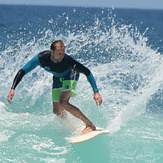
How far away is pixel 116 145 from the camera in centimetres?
501

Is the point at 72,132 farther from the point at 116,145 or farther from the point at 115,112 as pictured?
the point at 115,112

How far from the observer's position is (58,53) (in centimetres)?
476

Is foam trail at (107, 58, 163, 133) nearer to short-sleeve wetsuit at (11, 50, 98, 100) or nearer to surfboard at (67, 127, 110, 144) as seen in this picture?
surfboard at (67, 127, 110, 144)

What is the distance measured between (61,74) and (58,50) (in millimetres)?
652

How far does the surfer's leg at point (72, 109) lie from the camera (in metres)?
5.12

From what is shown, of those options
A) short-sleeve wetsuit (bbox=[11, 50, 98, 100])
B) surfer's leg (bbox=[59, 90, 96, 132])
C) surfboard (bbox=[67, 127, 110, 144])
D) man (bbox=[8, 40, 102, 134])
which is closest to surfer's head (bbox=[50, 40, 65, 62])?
man (bbox=[8, 40, 102, 134])

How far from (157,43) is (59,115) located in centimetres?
1715

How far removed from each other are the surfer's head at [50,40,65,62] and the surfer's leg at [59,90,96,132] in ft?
2.15

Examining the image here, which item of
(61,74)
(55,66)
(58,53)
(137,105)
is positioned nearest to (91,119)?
(137,105)

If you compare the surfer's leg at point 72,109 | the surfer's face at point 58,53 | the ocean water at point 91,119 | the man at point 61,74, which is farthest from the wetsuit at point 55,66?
the ocean water at point 91,119

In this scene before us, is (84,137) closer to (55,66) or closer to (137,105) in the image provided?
(55,66)

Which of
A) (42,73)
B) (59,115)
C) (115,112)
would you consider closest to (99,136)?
(59,115)

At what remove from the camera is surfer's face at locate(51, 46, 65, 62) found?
4.70 meters

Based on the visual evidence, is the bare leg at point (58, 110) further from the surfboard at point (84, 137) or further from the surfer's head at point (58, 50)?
the surfer's head at point (58, 50)
